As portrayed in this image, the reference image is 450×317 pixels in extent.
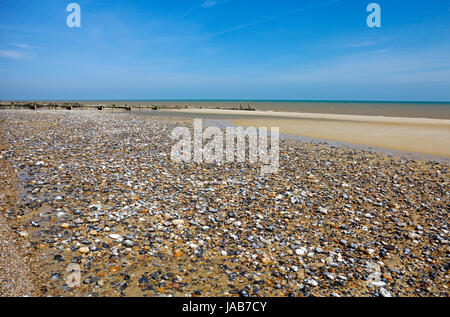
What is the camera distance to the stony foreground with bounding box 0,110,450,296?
4965mm

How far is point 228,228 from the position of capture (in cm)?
691

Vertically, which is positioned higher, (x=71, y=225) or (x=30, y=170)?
(x=30, y=170)

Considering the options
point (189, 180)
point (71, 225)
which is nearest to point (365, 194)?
point (189, 180)

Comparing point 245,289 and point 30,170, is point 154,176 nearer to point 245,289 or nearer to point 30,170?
point 30,170

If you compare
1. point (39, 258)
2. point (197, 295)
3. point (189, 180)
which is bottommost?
point (197, 295)

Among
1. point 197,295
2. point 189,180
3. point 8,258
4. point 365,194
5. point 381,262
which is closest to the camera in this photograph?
point 197,295

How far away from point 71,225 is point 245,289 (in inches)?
193

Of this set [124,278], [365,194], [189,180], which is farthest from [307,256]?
[189,180]

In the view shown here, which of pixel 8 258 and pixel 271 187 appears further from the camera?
pixel 271 187

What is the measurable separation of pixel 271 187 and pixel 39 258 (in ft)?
24.8

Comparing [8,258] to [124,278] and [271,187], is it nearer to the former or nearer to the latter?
[124,278]

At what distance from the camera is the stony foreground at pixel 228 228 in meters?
4.96

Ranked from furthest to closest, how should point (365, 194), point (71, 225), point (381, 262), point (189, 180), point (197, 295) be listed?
point (189, 180), point (365, 194), point (71, 225), point (381, 262), point (197, 295)

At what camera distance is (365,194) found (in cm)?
952
